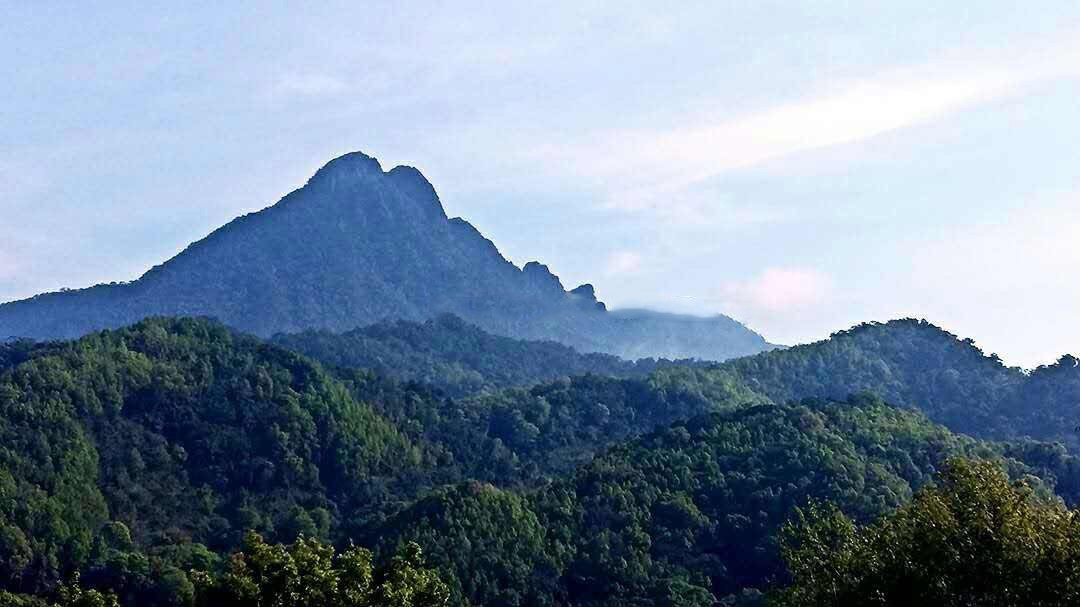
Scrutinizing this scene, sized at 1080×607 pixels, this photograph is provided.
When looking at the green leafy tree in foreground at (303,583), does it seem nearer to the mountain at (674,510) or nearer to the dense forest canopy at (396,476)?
the dense forest canopy at (396,476)

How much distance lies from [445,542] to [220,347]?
256 feet

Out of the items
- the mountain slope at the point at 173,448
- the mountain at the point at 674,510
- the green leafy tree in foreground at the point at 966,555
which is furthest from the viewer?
the mountain slope at the point at 173,448

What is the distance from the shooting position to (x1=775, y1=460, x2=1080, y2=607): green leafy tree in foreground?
2888cm

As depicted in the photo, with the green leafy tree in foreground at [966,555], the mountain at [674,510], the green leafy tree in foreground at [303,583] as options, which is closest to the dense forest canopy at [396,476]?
the mountain at [674,510]

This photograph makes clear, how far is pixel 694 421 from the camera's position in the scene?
14375cm

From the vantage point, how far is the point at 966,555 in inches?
1174

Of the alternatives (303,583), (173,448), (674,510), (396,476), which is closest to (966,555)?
(303,583)

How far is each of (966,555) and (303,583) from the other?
57.2ft

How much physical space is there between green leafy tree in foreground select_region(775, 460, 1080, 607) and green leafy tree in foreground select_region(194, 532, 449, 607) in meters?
12.1

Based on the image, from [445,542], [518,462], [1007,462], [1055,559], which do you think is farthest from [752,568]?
[1055,559]

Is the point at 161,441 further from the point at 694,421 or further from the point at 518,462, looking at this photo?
the point at 694,421

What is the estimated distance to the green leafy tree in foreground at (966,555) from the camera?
94.7ft

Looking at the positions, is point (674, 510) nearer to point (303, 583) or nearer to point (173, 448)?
point (173, 448)

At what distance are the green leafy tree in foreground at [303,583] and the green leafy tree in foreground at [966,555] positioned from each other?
39.8 ft
